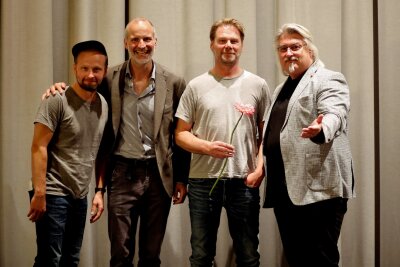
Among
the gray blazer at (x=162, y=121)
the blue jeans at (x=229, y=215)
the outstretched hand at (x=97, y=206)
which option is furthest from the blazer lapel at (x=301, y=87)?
the outstretched hand at (x=97, y=206)

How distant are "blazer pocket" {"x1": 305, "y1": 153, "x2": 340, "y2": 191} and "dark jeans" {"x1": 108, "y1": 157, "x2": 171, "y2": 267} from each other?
2.45 ft

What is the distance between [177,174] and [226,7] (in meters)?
1.25

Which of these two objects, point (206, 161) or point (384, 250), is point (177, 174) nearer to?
point (206, 161)

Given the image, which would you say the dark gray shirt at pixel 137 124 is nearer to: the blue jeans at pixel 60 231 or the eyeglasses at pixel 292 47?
the blue jeans at pixel 60 231

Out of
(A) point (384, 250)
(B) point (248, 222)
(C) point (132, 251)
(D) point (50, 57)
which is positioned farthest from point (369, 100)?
(D) point (50, 57)

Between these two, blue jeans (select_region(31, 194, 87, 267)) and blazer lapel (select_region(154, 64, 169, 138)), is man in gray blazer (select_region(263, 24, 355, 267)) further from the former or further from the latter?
blue jeans (select_region(31, 194, 87, 267))

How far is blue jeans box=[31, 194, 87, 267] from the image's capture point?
1979 mm

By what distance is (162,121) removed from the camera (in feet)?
7.47

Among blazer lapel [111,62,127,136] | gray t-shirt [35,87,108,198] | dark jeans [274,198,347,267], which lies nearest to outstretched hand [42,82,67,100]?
gray t-shirt [35,87,108,198]

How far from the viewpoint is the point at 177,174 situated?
7.73ft

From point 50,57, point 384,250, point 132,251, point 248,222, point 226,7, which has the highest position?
point 226,7

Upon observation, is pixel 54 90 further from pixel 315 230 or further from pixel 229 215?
pixel 315 230

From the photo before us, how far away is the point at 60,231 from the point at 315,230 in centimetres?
108

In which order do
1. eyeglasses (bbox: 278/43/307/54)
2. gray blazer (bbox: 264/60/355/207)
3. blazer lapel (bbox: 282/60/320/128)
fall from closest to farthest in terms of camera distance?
gray blazer (bbox: 264/60/355/207)
blazer lapel (bbox: 282/60/320/128)
eyeglasses (bbox: 278/43/307/54)
